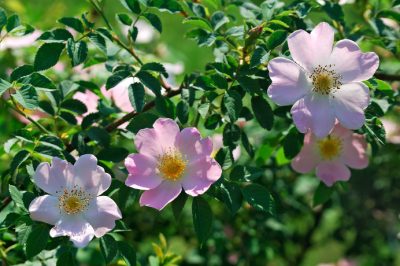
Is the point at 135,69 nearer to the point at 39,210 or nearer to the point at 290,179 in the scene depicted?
the point at 39,210

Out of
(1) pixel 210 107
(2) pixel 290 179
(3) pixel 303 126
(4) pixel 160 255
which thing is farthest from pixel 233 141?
(2) pixel 290 179

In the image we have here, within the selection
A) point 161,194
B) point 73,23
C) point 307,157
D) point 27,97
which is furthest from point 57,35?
point 307,157

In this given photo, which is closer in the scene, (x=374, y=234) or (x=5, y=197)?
(x=5, y=197)

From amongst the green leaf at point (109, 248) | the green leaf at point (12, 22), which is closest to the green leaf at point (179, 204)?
the green leaf at point (109, 248)

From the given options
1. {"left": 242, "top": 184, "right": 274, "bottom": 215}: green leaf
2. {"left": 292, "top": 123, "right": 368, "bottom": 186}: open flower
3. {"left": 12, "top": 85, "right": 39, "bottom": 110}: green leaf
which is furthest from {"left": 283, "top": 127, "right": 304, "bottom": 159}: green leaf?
{"left": 12, "top": 85, "right": 39, "bottom": 110}: green leaf

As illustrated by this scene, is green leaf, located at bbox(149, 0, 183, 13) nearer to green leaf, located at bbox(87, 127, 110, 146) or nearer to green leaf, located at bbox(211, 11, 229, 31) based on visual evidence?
green leaf, located at bbox(211, 11, 229, 31)

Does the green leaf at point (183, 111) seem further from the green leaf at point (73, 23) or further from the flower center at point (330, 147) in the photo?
the flower center at point (330, 147)
